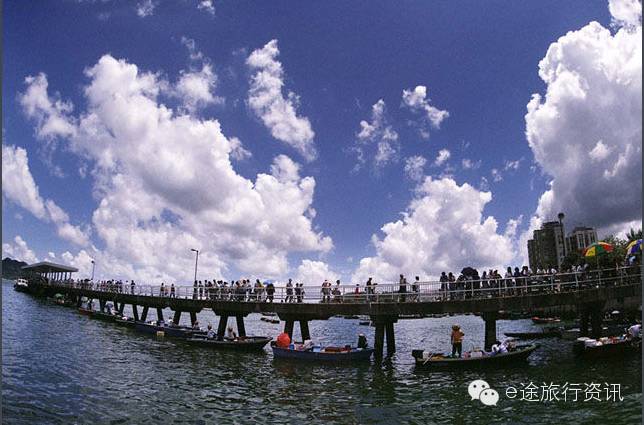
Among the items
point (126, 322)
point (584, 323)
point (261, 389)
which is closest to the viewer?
point (261, 389)

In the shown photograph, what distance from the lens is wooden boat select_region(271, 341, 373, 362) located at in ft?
83.2

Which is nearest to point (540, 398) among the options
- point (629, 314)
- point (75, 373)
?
point (75, 373)

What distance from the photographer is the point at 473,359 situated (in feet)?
71.7

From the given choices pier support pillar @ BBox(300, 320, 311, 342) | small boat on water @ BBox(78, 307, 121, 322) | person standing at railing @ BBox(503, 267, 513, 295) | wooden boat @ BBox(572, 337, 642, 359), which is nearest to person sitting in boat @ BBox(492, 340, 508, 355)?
person standing at railing @ BBox(503, 267, 513, 295)

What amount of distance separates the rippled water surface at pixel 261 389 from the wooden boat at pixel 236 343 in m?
1.37

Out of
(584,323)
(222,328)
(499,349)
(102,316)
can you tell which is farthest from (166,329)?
(584,323)

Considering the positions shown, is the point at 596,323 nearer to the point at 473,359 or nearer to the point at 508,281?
the point at 508,281

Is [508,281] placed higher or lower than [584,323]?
higher

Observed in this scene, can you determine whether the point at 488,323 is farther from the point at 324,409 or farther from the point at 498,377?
the point at 324,409

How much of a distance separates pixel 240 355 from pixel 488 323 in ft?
54.3

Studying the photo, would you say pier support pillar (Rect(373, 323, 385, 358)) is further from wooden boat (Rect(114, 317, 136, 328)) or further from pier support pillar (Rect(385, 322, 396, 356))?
wooden boat (Rect(114, 317, 136, 328))

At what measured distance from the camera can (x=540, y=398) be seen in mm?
16891

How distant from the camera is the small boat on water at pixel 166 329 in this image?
121 ft

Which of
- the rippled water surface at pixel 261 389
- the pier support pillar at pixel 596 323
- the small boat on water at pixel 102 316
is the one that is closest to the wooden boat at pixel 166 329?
the rippled water surface at pixel 261 389
